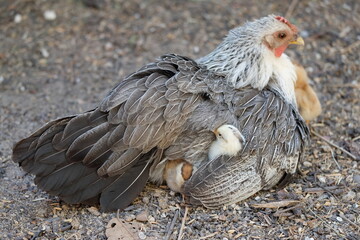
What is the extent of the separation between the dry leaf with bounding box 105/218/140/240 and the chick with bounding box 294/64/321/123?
6.49 ft

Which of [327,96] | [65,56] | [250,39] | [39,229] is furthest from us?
[65,56]

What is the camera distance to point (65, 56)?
586 centimetres

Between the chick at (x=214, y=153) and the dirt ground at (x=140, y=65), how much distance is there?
14 centimetres

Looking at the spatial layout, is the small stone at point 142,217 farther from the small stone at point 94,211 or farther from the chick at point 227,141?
the chick at point 227,141

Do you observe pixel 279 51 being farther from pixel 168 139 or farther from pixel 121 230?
pixel 121 230

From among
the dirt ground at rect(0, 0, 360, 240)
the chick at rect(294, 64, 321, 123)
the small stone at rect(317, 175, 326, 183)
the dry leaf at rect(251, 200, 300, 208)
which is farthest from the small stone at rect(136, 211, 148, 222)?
the chick at rect(294, 64, 321, 123)

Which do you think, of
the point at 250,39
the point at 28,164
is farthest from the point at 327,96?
the point at 28,164

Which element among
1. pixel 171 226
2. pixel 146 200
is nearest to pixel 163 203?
pixel 146 200

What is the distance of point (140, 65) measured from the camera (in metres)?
5.71

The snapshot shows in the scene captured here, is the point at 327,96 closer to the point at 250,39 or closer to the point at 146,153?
the point at 250,39

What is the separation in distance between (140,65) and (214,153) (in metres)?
2.32

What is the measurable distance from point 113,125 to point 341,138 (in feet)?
7.32

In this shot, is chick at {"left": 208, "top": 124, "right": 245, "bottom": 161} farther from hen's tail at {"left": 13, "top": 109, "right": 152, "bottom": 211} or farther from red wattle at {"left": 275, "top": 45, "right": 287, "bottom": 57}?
red wattle at {"left": 275, "top": 45, "right": 287, "bottom": 57}

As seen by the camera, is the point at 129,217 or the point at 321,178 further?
the point at 321,178
